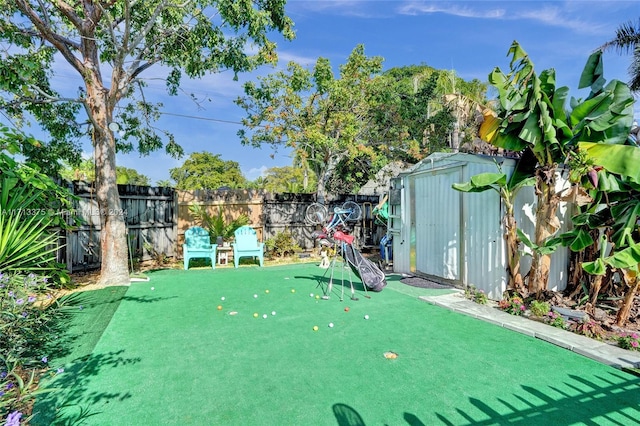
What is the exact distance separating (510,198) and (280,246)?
697 cm

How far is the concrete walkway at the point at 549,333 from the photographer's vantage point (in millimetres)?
3239

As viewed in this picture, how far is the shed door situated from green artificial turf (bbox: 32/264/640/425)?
186cm

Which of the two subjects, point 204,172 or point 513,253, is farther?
point 204,172

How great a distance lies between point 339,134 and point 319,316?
7161 millimetres

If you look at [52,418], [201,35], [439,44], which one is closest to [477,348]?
[52,418]

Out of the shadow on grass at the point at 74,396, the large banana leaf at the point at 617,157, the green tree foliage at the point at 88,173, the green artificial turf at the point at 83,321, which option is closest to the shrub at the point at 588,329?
the large banana leaf at the point at 617,157

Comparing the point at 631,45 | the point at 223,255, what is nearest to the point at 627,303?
the point at 223,255

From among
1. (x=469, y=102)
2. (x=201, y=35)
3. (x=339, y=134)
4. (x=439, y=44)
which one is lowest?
(x=339, y=134)

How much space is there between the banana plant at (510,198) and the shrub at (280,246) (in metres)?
6.50

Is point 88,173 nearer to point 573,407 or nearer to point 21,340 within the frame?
point 21,340

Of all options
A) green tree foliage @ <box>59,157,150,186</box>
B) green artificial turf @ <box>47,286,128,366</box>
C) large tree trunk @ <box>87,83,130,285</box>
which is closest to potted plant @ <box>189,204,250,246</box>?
green tree foliage @ <box>59,157,150,186</box>

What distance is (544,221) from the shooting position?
480 cm

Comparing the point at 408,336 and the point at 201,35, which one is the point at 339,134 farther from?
the point at 408,336

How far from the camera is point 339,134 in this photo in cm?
1066
